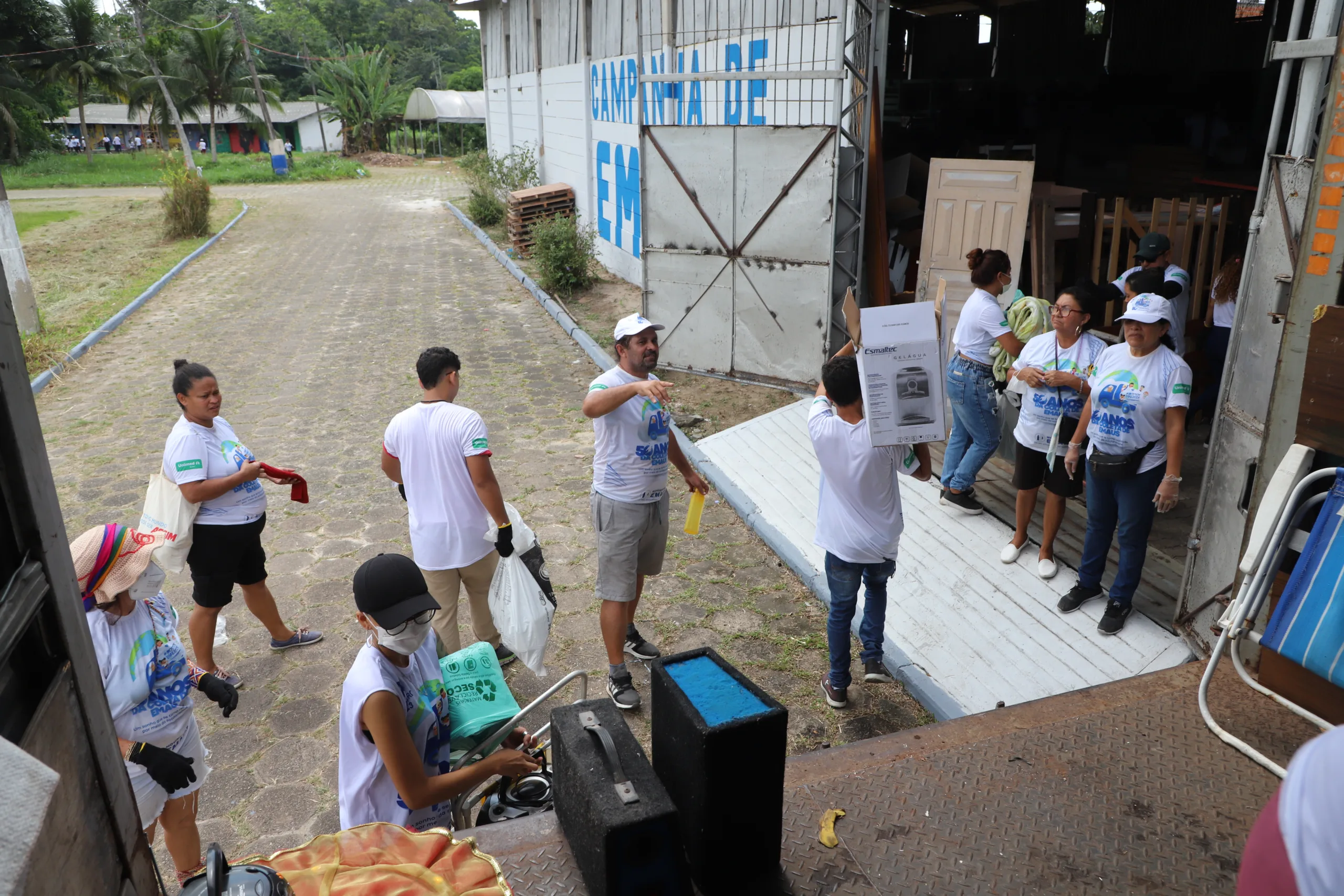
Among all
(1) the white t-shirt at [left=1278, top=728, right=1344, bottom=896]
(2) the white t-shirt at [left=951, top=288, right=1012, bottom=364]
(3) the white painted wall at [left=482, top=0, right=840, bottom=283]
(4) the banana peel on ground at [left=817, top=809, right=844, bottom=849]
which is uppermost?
(3) the white painted wall at [left=482, top=0, right=840, bottom=283]

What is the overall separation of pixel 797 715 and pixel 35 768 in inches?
155

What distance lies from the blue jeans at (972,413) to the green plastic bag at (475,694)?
4143mm

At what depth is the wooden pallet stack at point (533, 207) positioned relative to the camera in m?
17.3

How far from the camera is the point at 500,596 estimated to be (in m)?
4.40

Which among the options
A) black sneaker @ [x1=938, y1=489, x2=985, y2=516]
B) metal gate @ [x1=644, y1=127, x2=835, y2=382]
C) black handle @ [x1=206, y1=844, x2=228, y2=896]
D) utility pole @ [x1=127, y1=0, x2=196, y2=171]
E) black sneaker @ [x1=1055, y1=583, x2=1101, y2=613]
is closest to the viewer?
black handle @ [x1=206, y1=844, x2=228, y2=896]

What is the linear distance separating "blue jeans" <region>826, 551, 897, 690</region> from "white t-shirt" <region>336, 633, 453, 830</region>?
2275 millimetres

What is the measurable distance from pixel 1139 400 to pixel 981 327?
1676mm

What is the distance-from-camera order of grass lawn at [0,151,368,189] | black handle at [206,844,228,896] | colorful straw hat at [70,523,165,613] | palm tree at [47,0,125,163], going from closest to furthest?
black handle at [206,844,228,896] → colorful straw hat at [70,523,165,613] → grass lawn at [0,151,368,189] → palm tree at [47,0,125,163]

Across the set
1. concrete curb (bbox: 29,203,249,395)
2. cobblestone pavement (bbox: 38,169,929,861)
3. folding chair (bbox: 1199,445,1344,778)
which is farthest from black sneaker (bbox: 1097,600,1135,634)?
concrete curb (bbox: 29,203,249,395)

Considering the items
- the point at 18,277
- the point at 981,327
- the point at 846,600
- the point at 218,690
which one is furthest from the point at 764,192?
the point at 18,277

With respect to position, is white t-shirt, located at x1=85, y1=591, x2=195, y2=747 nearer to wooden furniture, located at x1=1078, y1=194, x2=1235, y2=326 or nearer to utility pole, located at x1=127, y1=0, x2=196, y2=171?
wooden furniture, located at x1=1078, y1=194, x2=1235, y2=326

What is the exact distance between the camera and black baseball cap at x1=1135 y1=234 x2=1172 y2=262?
21.6 feet

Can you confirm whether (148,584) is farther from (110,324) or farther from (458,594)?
(110,324)

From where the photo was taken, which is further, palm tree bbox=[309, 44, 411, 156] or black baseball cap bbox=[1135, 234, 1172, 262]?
palm tree bbox=[309, 44, 411, 156]
